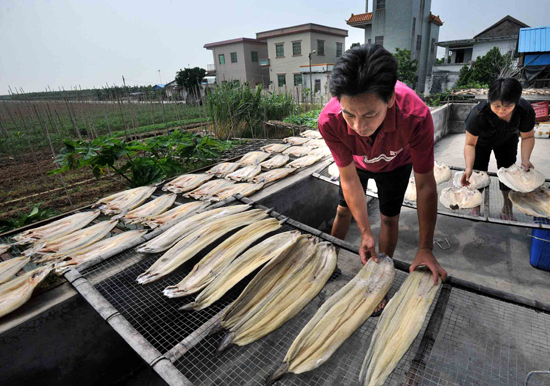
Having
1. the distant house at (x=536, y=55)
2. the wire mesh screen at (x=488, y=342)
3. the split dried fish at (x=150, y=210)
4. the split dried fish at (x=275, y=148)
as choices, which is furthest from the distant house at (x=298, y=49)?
the wire mesh screen at (x=488, y=342)

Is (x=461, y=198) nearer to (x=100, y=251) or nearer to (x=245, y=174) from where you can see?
(x=245, y=174)

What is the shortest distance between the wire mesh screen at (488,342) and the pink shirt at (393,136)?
930 mm

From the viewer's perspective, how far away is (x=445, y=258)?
3.51 meters

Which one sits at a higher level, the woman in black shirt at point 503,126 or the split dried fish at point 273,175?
the woman in black shirt at point 503,126

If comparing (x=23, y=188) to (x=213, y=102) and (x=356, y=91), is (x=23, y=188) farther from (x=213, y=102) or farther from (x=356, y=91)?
(x=356, y=91)

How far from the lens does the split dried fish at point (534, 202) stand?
116 inches

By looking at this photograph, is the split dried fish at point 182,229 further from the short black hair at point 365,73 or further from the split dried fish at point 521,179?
the split dried fish at point 521,179

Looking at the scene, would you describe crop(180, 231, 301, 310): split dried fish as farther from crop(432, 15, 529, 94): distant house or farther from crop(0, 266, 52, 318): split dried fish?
crop(432, 15, 529, 94): distant house

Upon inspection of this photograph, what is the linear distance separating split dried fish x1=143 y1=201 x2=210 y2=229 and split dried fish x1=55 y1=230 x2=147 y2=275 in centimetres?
20

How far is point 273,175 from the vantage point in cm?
393

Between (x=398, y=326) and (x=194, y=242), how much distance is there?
142 centimetres

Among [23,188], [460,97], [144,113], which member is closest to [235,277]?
[23,188]

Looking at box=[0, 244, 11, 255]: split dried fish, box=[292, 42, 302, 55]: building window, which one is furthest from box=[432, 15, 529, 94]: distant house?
box=[0, 244, 11, 255]: split dried fish

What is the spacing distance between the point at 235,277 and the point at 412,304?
3.33ft
